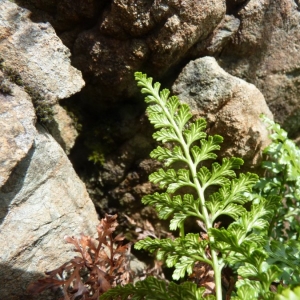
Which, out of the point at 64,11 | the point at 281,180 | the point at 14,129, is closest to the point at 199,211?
the point at 281,180

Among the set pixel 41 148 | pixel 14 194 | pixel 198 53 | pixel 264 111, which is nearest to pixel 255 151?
pixel 264 111

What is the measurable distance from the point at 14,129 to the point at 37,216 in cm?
56

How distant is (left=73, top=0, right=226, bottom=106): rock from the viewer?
2.47 metres

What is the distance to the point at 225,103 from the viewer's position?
2689 millimetres

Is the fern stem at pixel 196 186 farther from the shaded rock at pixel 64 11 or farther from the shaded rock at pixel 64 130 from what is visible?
the shaded rock at pixel 64 130

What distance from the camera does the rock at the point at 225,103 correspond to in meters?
2.67

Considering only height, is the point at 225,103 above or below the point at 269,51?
below

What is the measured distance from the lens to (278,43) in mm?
2982

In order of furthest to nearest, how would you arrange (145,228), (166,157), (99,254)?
(145,228) < (99,254) < (166,157)

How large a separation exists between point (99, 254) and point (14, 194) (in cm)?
68

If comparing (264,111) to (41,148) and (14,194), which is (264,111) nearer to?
(41,148)

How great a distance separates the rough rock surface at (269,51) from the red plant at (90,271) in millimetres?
1496

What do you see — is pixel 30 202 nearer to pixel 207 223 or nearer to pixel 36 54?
pixel 36 54

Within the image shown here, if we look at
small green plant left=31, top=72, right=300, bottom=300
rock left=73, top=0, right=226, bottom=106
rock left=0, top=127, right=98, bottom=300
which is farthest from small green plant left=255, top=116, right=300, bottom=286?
rock left=0, top=127, right=98, bottom=300
